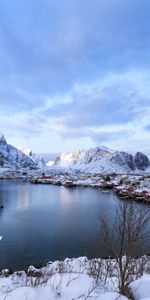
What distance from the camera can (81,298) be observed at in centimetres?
335

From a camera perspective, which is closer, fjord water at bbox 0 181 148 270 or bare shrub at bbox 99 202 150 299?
bare shrub at bbox 99 202 150 299

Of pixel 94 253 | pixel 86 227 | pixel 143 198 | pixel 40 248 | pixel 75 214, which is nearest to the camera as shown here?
pixel 94 253

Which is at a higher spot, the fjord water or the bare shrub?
the bare shrub

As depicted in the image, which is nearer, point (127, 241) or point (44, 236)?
point (127, 241)

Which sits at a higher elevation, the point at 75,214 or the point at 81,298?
the point at 81,298

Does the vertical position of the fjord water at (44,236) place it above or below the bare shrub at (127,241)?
below

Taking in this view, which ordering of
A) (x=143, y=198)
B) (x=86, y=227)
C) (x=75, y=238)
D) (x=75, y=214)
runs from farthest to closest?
(x=143, y=198), (x=75, y=214), (x=86, y=227), (x=75, y=238)

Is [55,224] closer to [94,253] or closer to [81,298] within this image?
[94,253]

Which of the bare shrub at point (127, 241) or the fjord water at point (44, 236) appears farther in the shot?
the fjord water at point (44, 236)

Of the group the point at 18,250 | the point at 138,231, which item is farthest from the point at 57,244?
the point at 138,231

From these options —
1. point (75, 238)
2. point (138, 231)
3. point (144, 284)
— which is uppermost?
point (138, 231)

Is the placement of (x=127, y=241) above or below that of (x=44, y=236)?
above

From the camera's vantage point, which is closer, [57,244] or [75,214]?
[57,244]

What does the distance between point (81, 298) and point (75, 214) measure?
30937mm
